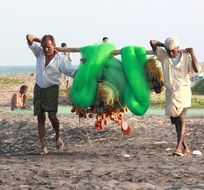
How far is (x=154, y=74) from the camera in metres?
7.98

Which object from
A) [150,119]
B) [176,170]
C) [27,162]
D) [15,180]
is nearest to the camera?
[15,180]

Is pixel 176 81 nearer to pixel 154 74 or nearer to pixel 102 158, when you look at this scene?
pixel 154 74

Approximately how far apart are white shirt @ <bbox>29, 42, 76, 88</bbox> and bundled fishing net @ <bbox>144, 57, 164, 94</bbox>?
1.03 metres

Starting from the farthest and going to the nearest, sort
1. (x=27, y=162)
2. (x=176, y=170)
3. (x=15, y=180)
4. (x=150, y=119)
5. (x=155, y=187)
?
(x=150, y=119)
(x=27, y=162)
(x=176, y=170)
(x=15, y=180)
(x=155, y=187)

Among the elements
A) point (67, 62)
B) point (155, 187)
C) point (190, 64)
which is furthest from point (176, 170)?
point (67, 62)

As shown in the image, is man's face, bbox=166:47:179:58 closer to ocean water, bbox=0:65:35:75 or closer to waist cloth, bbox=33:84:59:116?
waist cloth, bbox=33:84:59:116

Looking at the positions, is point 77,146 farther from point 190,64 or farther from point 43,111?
point 190,64

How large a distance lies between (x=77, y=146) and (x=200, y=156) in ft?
7.47

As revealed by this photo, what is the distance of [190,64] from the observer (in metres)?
7.80

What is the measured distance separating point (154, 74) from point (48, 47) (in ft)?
4.85

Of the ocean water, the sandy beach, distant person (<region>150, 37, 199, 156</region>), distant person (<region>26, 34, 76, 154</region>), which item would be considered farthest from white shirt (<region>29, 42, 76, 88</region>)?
the ocean water

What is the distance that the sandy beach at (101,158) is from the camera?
19.8ft

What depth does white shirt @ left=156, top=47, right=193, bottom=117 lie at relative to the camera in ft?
25.5

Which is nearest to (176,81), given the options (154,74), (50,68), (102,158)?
(154,74)
